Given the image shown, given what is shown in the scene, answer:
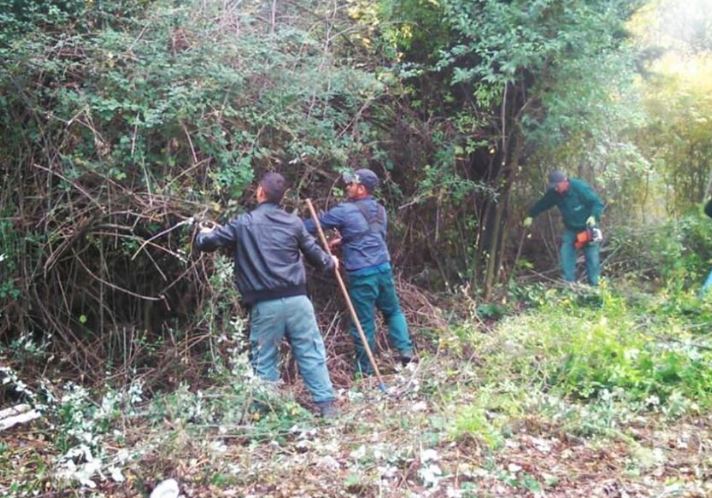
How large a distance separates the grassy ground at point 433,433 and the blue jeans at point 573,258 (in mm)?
2661

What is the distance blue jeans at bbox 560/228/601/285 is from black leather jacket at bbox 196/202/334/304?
4.62 metres

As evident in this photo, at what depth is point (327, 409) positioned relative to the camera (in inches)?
187

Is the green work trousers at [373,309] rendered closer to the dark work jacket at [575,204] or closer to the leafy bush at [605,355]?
the leafy bush at [605,355]

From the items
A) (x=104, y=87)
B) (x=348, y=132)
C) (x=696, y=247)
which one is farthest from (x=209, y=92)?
(x=696, y=247)

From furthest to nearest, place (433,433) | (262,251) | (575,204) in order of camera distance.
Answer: (575,204) < (262,251) < (433,433)

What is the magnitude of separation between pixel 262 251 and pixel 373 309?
1.57m

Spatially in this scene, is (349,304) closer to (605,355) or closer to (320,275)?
(320,275)

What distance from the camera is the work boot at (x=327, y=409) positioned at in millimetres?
4719

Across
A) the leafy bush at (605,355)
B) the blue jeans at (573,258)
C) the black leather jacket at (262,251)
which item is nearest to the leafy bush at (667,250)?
the blue jeans at (573,258)

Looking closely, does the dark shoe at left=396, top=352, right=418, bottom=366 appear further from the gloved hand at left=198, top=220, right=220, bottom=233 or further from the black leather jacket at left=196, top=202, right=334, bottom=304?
the gloved hand at left=198, top=220, right=220, bottom=233

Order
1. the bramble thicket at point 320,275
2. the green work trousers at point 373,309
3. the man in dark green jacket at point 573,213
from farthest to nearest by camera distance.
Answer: the man in dark green jacket at point 573,213 < the green work trousers at point 373,309 < the bramble thicket at point 320,275

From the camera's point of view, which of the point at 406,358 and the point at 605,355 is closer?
the point at 605,355

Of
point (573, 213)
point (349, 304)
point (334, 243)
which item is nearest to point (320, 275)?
point (334, 243)

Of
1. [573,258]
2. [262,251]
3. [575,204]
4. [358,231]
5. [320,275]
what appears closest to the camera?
[262,251]
